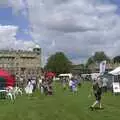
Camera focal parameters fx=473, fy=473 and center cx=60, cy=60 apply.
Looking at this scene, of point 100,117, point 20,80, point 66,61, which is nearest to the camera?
point 100,117

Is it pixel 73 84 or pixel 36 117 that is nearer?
pixel 36 117

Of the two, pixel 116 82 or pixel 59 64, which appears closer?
pixel 116 82

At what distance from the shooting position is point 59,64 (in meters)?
Result: 188

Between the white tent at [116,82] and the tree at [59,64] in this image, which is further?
the tree at [59,64]

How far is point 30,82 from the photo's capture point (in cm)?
4925

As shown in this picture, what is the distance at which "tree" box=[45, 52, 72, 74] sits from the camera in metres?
189

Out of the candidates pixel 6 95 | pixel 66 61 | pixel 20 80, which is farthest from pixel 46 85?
pixel 66 61

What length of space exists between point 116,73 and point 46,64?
145 m

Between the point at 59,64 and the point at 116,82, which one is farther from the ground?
the point at 59,64

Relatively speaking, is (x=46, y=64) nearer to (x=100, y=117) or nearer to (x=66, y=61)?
(x=66, y=61)

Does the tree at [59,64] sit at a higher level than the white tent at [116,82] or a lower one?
higher

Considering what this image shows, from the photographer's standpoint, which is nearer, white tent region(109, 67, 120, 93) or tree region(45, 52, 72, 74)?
white tent region(109, 67, 120, 93)

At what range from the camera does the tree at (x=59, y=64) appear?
189 m

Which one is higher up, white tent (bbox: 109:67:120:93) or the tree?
the tree
